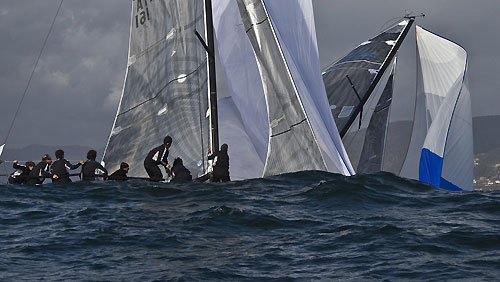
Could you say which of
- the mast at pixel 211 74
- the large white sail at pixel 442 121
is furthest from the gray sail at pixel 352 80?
the mast at pixel 211 74

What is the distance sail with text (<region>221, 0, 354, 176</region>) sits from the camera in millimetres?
15391

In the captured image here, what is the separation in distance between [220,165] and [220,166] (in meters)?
0.02

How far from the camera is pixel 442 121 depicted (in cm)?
1992

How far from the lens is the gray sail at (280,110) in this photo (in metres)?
15.4

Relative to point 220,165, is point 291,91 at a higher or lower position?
higher

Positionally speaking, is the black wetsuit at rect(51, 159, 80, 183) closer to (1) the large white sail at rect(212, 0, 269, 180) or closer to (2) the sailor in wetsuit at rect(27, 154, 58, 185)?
(2) the sailor in wetsuit at rect(27, 154, 58, 185)

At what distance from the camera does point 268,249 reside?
9.23 metres

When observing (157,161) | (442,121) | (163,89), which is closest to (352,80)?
(442,121)

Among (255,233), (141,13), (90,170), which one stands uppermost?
(141,13)

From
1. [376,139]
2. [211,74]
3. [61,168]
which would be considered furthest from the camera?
[376,139]

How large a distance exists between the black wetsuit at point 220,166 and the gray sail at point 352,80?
8.18 m

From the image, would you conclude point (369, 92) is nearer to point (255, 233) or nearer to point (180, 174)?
point (180, 174)

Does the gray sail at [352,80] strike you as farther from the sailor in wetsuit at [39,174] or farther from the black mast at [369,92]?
the sailor in wetsuit at [39,174]

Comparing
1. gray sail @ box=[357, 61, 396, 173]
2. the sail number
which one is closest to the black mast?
gray sail @ box=[357, 61, 396, 173]
